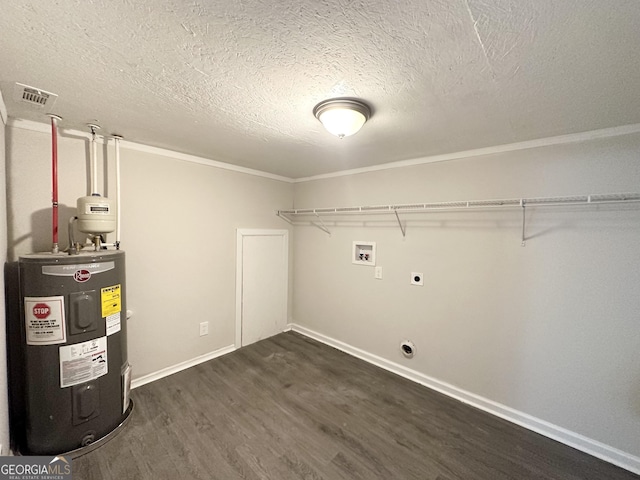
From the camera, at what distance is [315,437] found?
6.12 ft

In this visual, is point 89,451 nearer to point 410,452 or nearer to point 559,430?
point 410,452

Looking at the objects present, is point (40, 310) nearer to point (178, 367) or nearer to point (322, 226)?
point (178, 367)

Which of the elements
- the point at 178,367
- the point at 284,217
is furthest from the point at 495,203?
the point at 178,367

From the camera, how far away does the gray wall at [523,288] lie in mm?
1704

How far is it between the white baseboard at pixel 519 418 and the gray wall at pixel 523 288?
4 centimetres

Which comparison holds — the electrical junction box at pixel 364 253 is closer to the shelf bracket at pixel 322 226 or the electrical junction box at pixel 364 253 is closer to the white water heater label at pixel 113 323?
the shelf bracket at pixel 322 226

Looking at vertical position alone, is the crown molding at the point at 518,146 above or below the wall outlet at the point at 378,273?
above

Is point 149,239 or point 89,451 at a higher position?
point 149,239

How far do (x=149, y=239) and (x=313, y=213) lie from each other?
189 centimetres

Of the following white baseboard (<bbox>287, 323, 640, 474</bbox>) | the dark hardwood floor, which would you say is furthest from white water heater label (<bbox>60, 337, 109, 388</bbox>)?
white baseboard (<bbox>287, 323, 640, 474</bbox>)

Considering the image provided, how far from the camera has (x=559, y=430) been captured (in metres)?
1.89

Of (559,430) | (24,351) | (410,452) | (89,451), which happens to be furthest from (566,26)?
(89,451)

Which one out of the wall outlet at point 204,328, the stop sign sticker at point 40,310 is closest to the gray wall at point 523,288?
the wall outlet at point 204,328

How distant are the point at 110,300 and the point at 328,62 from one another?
6.76 ft
